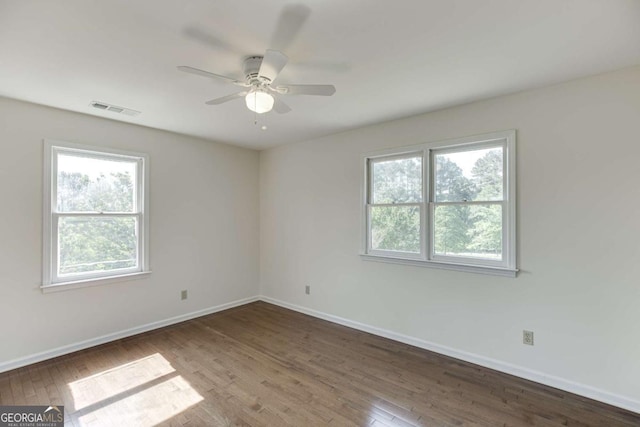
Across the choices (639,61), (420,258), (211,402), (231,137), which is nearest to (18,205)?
(231,137)

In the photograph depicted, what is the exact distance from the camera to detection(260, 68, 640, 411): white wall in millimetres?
2248

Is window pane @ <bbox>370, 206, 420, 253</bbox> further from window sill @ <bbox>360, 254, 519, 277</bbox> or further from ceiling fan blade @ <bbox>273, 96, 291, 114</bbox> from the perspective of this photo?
ceiling fan blade @ <bbox>273, 96, 291, 114</bbox>

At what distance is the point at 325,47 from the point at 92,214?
3.06m

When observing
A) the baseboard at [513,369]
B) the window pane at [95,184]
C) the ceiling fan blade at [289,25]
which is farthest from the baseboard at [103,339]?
the ceiling fan blade at [289,25]

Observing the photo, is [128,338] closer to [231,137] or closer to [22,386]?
[22,386]

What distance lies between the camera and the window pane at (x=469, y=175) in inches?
112

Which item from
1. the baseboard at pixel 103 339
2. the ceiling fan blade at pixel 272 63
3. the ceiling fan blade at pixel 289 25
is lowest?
the baseboard at pixel 103 339

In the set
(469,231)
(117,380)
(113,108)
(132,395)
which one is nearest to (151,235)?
(113,108)

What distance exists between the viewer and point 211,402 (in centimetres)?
229

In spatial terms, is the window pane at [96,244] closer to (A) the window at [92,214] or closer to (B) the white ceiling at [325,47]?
(A) the window at [92,214]

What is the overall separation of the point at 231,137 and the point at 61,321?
2798mm

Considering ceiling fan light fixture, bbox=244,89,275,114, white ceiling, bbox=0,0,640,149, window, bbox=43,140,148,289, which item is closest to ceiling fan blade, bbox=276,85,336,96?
ceiling fan light fixture, bbox=244,89,275,114

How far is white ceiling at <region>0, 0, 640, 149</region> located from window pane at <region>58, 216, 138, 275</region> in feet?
4.07

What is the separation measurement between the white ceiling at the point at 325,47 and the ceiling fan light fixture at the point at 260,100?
27 centimetres
